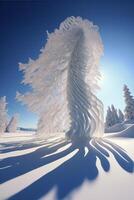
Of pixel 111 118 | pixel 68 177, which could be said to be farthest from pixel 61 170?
pixel 111 118

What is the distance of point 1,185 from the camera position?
3959mm

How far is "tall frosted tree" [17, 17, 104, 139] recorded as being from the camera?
39.5 feet

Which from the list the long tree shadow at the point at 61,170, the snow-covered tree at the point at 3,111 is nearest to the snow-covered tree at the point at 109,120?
the snow-covered tree at the point at 3,111

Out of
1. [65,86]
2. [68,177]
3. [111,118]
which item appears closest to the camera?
[68,177]

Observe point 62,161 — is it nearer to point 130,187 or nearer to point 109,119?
point 130,187

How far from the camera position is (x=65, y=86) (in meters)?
13.3

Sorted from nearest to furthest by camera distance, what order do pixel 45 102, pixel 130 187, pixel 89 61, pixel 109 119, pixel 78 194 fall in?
pixel 78 194, pixel 130 187, pixel 45 102, pixel 89 61, pixel 109 119

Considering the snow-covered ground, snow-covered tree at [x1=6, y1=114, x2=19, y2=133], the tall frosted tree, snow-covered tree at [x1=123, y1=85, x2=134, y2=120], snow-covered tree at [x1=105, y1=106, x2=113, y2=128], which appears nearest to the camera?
the snow-covered ground

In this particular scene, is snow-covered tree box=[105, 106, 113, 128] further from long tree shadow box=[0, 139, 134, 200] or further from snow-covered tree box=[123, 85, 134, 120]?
long tree shadow box=[0, 139, 134, 200]

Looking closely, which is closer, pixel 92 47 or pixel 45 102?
pixel 45 102

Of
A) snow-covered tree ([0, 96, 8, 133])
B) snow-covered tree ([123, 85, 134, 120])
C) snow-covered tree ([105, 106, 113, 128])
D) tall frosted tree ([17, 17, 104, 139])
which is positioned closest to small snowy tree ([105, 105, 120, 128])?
snow-covered tree ([105, 106, 113, 128])

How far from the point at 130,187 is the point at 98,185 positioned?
0.71 metres

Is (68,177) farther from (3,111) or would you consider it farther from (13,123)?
(13,123)

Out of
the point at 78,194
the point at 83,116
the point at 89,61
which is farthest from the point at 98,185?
the point at 89,61
